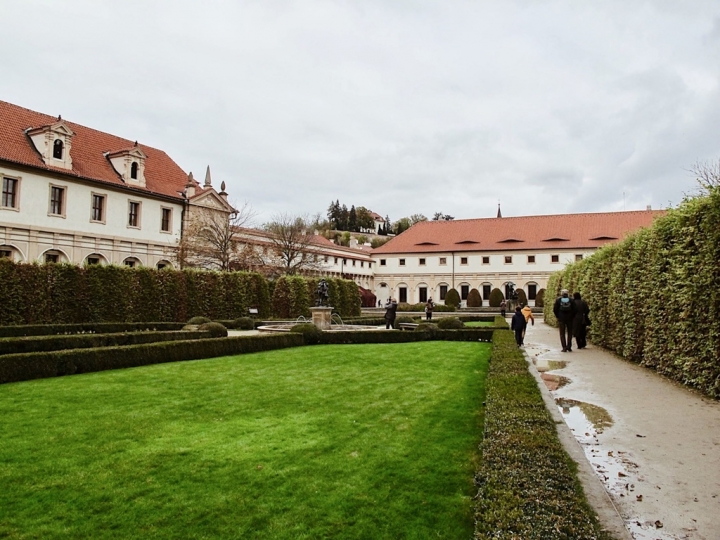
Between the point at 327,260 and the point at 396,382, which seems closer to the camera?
the point at 396,382

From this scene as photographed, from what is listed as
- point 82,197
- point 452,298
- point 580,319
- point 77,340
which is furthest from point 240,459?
point 452,298

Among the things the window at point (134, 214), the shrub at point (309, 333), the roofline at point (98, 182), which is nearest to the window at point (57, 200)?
the roofline at point (98, 182)

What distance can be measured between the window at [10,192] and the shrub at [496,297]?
4444 centimetres

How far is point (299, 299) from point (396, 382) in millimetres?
25055

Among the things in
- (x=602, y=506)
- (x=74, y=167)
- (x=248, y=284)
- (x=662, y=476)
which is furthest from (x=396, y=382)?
(x=74, y=167)

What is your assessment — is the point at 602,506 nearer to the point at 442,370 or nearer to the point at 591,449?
the point at 591,449

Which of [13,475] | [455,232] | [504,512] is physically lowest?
[13,475]

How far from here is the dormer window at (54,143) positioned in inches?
1226

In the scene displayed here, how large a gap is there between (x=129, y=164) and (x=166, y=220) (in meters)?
4.80

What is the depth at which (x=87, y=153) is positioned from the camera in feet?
116

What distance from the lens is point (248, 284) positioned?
31.1 m

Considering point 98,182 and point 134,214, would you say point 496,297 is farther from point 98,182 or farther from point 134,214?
point 98,182

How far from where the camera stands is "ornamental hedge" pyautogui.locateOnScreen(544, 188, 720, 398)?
334 inches

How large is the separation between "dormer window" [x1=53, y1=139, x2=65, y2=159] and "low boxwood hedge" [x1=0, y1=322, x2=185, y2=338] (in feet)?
54.5
